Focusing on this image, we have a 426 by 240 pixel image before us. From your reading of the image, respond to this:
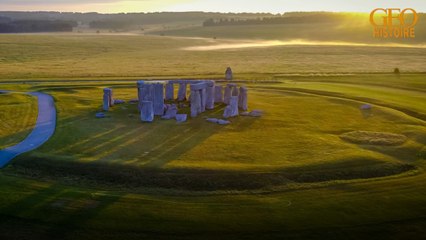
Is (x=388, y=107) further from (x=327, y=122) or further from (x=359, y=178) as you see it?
(x=359, y=178)

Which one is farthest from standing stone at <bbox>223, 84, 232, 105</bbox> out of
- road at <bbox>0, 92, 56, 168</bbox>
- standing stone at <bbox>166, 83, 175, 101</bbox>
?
road at <bbox>0, 92, 56, 168</bbox>

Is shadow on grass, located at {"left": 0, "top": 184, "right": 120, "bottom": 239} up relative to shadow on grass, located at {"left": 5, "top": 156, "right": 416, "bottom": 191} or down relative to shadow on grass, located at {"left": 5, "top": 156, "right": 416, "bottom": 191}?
down

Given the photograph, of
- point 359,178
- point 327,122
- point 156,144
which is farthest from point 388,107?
point 156,144

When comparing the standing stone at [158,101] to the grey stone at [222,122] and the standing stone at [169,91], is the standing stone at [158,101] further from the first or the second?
the standing stone at [169,91]

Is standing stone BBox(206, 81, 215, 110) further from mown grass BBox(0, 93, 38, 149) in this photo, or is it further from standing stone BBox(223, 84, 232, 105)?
mown grass BBox(0, 93, 38, 149)

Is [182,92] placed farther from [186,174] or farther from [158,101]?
[186,174]
